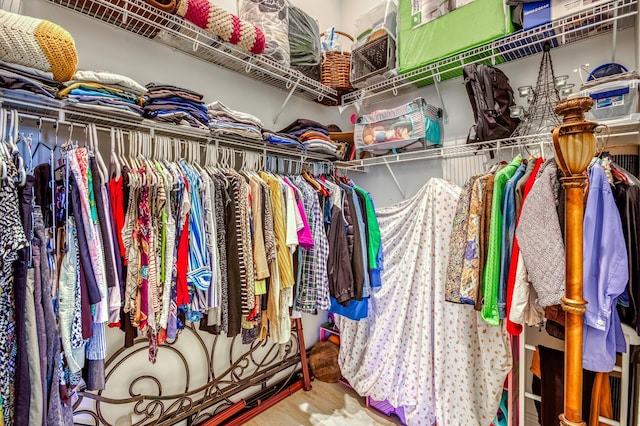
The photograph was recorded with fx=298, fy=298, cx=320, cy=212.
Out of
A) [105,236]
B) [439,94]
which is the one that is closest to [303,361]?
[105,236]

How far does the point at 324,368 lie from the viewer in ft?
8.04

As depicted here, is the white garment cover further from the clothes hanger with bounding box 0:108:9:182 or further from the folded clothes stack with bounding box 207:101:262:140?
the clothes hanger with bounding box 0:108:9:182

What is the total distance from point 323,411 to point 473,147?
2055 mm

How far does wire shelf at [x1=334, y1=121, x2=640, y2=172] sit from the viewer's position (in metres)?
1.36

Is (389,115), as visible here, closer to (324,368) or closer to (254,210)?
(254,210)

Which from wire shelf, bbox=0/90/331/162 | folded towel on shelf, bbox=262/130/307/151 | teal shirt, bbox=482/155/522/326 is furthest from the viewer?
folded towel on shelf, bbox=262/130/307/151

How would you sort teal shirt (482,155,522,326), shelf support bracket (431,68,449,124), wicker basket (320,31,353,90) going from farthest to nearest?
1. wicker basket (320,31,353,90)
2. shelf support bracket (431,68,449,124)
3. teal shirt (482,155,522,326)

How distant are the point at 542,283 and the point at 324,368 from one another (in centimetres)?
188

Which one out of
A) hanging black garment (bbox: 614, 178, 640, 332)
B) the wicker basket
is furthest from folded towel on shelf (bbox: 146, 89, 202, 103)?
hanging black garment (bbox: 614, 178, 640, 332)

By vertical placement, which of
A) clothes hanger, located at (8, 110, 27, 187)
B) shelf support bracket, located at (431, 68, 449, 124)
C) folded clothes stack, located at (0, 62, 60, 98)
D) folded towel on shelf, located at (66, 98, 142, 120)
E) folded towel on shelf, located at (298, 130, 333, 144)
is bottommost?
clothes hanger, located at (8, 110, 27, 187)

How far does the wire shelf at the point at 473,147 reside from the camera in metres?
1.36

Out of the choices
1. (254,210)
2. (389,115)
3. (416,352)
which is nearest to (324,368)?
(416,352)

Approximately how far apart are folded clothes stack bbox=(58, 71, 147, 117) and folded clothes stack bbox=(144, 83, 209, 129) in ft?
0.19

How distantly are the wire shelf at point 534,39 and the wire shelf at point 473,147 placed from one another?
0.49 metres
